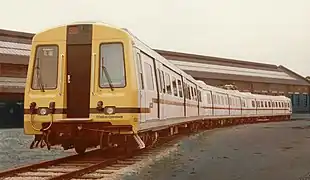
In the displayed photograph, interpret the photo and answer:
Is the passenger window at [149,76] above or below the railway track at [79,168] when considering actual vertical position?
above

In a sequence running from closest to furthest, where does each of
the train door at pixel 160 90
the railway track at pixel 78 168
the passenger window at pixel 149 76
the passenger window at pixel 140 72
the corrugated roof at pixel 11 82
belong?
the railway track at pixel 78 168 < the passenger window at pixel 140 72 < the passenger window at pixel 149 76 < the train door at pixel 160 90 < the corrugated roof at pixel 11 82

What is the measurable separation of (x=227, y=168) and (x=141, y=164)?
2.04 meters

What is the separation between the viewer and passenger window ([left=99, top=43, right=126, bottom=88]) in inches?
473

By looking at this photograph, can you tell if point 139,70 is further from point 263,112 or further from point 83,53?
point 263,112

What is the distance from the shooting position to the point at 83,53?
12336 mm

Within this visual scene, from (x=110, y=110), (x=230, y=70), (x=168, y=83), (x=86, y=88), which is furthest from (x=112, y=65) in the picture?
(x=230, y=70)

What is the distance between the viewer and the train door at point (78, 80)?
40.0 feet

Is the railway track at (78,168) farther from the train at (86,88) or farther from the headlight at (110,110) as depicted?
the headlight at (110,110)

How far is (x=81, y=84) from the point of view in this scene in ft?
40.3

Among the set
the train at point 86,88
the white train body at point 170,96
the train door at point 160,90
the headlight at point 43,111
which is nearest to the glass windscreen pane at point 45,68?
the train at point 86,88

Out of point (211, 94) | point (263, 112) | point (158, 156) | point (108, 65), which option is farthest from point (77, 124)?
point (263, 112)

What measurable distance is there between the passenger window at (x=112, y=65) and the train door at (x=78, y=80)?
13.3 inches

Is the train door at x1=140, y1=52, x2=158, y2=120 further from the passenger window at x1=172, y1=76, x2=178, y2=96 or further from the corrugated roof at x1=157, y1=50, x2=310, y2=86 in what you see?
the corrugated roof at x1=157, y1=50, x2=310, y2=86

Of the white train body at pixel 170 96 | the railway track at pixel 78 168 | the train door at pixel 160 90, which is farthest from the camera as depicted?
the train door at pixel 160 90
